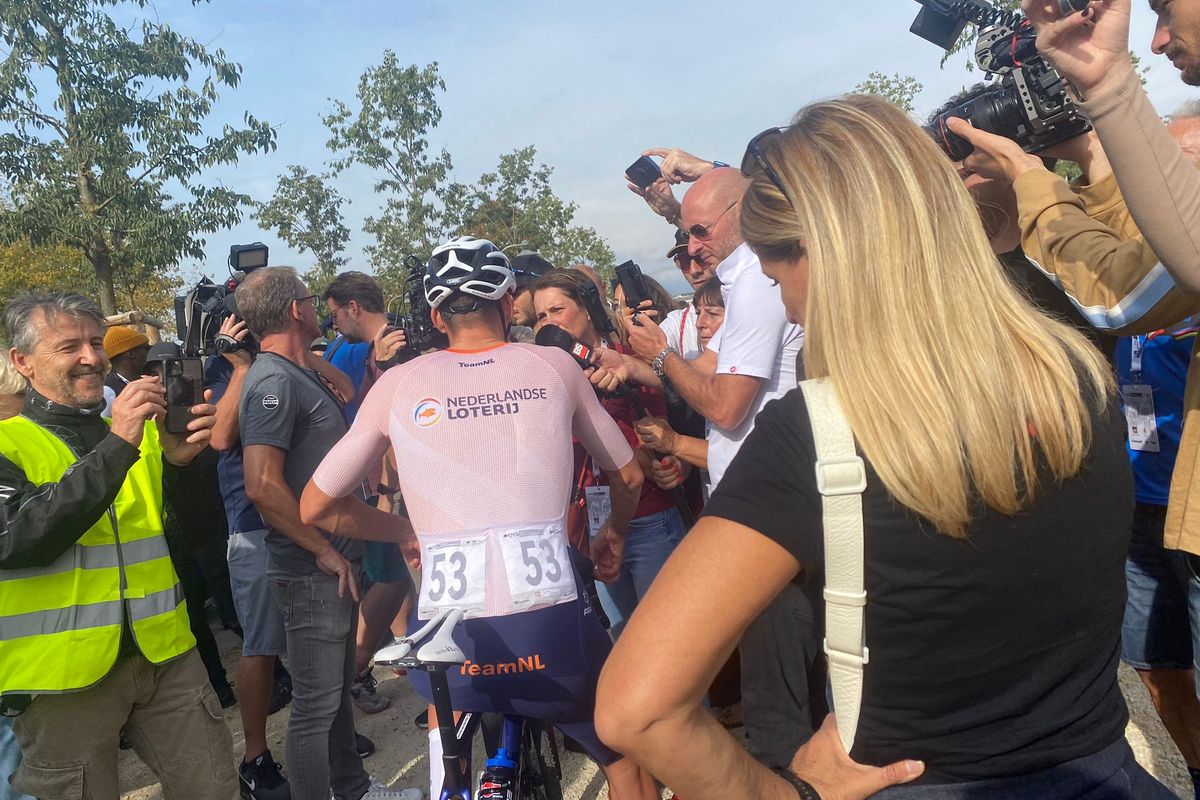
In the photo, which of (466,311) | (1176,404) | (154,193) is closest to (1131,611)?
(1176,404)

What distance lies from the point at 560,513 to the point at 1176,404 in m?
2.05

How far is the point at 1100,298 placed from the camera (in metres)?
1.70

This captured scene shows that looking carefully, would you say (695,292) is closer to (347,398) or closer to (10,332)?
(347,398)

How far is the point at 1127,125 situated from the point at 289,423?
2.93 metres

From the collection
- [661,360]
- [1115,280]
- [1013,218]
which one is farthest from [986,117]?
[661,360]

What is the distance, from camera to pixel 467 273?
7.89 feet

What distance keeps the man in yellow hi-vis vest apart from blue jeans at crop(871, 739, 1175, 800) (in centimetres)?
237

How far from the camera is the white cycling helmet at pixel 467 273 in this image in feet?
7.84

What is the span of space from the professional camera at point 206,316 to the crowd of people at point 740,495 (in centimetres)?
7

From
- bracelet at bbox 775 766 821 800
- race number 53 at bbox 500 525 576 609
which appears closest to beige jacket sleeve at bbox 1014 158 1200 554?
bracelet at bbox 775 766 821 800

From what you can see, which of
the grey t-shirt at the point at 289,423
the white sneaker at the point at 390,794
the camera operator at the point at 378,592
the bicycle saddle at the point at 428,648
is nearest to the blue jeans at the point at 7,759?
the grey t-shirt at the point at 289,423

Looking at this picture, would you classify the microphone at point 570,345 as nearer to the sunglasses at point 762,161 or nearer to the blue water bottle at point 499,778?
the blue water bottle at point 499,778

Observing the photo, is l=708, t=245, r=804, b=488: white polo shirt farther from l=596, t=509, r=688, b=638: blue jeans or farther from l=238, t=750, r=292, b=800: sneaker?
l=238, t=750, r=292, b=800: sneaker

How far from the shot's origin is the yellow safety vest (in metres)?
2.35
